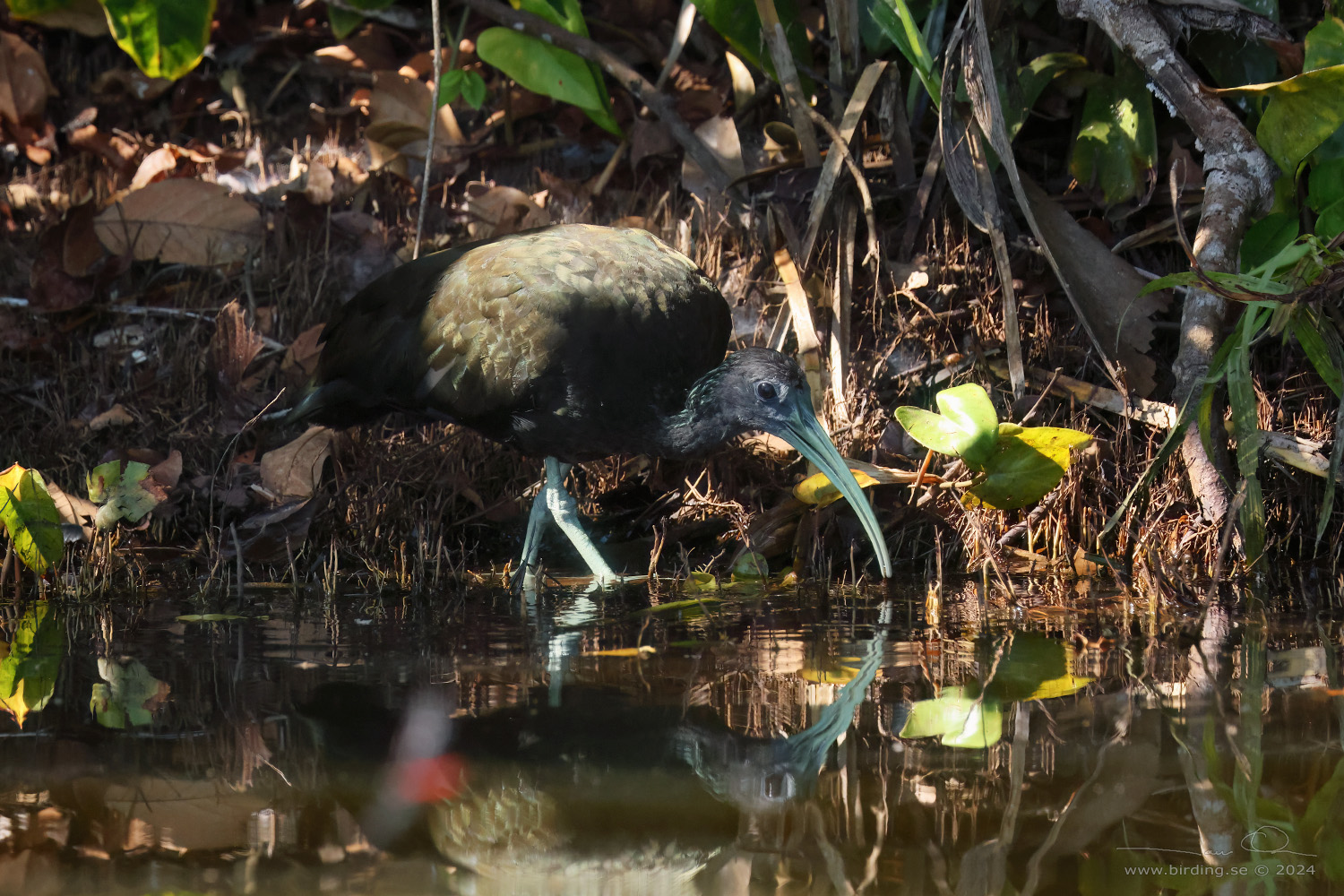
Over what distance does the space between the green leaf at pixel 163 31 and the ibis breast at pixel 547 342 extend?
88.9 inches

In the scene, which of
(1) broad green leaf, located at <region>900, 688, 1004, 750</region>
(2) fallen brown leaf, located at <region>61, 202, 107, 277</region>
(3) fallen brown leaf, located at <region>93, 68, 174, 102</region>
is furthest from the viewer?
(3) fallen brown leaf, located at <region>93, 68, 174, 102</region>

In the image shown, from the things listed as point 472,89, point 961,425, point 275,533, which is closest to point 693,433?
point 961,425

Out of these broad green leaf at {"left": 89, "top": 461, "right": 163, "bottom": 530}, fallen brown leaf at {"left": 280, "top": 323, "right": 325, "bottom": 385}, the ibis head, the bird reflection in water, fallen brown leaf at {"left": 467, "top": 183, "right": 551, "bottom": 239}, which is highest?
fallen brown leaf at {"left": 467, "top": 183, "right": 551, "bottom": 239}

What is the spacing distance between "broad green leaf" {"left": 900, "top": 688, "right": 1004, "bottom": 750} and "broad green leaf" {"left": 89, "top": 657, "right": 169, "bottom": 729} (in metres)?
1.61

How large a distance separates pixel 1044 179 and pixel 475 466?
276cm

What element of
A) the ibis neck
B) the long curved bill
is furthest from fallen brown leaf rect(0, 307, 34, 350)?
the long curved bill

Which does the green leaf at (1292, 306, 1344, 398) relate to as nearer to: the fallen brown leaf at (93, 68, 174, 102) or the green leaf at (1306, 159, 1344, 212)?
the green leaf at (1306, 159, 1344, 212)

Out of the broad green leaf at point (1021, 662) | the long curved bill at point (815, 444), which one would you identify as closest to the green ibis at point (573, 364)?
the long curved bill at point (815, 444)

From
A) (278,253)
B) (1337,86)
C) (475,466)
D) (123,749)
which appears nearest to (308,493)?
(475,466)

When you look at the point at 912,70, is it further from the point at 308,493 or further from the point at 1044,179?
the point at 308,493

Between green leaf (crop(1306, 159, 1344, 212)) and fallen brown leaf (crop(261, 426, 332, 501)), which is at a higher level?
green leaf (crop(1306, 159, 1344, 212))

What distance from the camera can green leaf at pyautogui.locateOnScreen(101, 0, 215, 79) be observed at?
18.7ft

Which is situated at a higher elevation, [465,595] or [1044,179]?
[1044,179]

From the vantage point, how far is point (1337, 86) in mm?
3814
